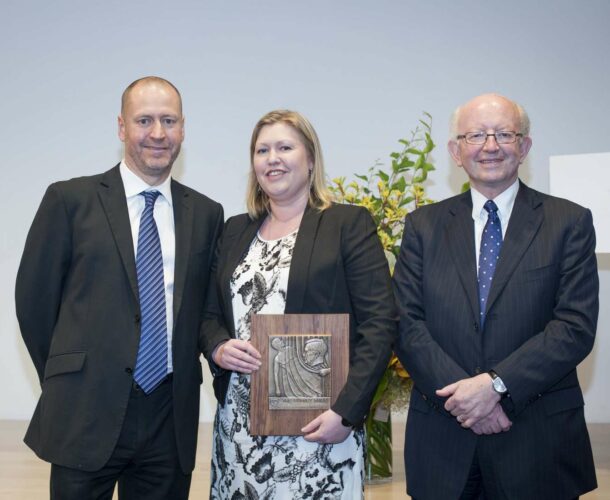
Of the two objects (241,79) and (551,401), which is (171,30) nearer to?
(241,79)

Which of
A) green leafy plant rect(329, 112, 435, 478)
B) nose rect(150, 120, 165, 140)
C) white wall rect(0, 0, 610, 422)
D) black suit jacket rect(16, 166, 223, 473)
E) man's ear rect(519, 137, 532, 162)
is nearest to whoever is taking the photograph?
black suit jacket rect(16, 166, 223, 473)

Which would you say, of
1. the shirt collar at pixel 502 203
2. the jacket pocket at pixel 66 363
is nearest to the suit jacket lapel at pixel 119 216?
the jacket pocket at pixel 66 363

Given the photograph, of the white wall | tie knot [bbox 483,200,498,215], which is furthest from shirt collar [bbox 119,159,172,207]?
the white wall

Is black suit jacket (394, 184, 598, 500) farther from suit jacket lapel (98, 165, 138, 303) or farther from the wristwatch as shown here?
suit jacket lapel (98, 165, 138, 303)

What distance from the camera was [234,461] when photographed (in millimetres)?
2330

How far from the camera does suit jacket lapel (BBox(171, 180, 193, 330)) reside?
246 centimetres

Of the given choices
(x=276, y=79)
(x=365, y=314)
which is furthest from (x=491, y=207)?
(x=276, y=79)

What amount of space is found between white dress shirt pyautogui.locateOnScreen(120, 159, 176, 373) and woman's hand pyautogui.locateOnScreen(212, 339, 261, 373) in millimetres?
246

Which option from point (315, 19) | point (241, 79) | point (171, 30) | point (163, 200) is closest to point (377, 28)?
point (315, 19)

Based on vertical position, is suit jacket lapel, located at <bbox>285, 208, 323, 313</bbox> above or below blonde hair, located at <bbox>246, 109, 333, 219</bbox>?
below

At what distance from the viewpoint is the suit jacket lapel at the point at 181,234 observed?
8.07 ft

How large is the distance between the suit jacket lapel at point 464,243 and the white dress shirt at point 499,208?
0.02m

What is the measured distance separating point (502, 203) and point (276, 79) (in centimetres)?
327

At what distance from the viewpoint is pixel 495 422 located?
2.15 metres
